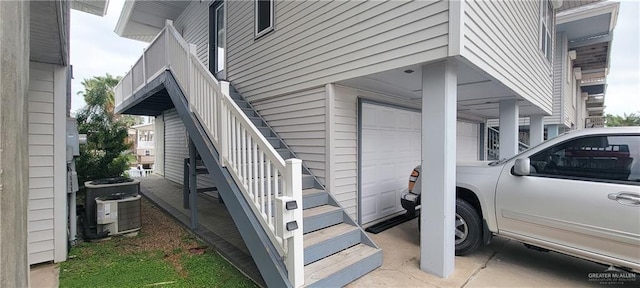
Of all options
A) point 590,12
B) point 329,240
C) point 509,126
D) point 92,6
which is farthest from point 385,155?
point 590,12

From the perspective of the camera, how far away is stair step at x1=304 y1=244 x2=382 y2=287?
9.10 ft

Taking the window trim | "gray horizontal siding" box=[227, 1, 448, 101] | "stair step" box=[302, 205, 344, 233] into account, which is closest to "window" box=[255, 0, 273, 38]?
the window trim

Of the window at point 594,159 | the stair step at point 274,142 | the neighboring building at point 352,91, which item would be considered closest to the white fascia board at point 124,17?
the neighboring building at point 352,91

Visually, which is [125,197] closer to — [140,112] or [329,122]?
[329,122]

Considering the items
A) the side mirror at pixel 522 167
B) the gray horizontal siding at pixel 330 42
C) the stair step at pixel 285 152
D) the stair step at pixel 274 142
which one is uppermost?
the gray horizontal siding at pixel 330 42

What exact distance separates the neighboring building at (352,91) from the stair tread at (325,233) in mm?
96

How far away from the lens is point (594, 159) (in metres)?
2.99

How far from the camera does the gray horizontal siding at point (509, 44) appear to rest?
317cm

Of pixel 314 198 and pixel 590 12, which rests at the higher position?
pixel 590 12

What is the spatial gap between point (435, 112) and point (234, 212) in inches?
102

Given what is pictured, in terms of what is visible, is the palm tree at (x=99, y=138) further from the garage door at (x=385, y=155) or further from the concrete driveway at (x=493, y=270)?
the concrete driveway at (x=493, y=270)

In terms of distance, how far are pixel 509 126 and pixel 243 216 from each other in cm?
535

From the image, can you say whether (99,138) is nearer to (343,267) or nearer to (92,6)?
(92,6)

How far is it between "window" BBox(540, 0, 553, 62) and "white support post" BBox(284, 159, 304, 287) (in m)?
7.46
